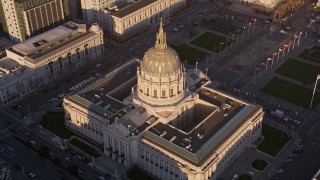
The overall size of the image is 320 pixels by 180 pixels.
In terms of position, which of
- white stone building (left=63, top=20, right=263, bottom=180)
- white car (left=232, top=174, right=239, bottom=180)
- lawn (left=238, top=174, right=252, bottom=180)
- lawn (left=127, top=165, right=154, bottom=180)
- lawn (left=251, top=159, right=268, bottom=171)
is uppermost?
white stone building (left=63, top=20, right=263, bottom=180)

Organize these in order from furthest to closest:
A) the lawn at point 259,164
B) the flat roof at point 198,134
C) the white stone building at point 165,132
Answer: the lawn at point 259,164
the white stone building at point 165,132
the flat roof at point 198,134

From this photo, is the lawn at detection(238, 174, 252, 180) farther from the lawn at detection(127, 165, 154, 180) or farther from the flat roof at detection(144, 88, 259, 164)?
the lawn at detection(127, 165, 154, 180)

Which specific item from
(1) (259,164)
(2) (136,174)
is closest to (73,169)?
(2) (136,174)

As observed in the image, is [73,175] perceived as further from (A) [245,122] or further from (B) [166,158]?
(A) [245,122]

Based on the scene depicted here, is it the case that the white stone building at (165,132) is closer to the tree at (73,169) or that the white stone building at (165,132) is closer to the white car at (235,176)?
the white car at (235,176)

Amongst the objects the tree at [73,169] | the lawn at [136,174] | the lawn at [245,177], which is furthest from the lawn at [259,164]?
the tree at [73,169]

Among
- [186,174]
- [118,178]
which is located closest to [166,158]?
[186,174]

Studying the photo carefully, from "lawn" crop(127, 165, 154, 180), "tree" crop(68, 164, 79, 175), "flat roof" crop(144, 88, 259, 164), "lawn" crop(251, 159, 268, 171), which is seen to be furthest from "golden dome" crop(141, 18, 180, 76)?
"lawn" crop(251, 159, 268, 171)
